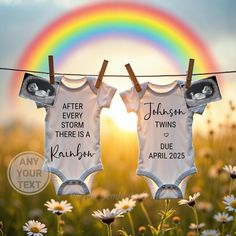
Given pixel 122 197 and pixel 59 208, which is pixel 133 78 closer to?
pixel 59 208

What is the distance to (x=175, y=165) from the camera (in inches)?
161

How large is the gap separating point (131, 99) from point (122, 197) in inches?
65.3

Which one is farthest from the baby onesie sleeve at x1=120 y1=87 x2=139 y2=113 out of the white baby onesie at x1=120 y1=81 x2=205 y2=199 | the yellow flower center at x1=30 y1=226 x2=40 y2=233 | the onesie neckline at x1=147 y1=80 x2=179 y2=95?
the yellow flower center at x1=30 y1=226 x2=40 y2=233

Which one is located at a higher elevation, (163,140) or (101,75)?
(101,75)

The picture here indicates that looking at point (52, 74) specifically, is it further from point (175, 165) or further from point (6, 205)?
point (6, 205)

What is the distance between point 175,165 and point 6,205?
3.30 metres

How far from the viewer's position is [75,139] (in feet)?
13.5

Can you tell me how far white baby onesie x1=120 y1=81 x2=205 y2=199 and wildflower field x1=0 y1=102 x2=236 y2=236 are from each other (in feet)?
0.95

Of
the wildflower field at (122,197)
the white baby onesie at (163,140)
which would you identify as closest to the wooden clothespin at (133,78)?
the white baby onesie at (163,140)

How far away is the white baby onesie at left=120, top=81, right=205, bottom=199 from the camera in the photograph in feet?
13.4

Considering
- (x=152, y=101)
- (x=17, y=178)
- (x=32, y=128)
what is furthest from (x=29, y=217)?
(x=152, y=101)

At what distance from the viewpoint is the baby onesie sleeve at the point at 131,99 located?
13.4ft

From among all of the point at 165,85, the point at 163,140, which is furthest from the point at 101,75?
the point at 163,140

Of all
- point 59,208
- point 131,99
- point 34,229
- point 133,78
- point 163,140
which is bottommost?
point 34,229
